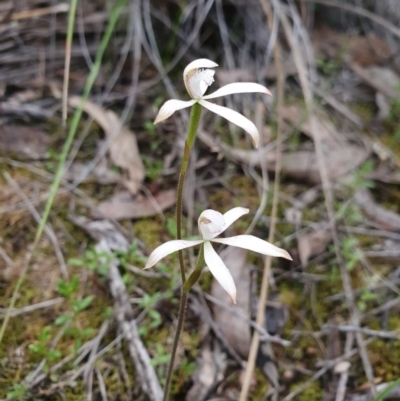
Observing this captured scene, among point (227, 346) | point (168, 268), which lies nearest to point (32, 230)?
point (168, 268)

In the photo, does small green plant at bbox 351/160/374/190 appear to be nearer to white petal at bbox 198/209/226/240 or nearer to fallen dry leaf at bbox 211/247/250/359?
fallen dry leaf at bbox 211/247/250/359

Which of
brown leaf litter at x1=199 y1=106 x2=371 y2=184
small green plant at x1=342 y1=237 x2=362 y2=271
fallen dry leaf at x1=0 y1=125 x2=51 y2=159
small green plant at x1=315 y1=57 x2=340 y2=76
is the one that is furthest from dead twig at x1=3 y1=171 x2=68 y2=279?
small green plant at x1=315 y1=57 x2=340 y2=76

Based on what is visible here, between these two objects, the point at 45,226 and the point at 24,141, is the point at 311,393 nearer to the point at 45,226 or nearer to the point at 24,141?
the point at 45,226

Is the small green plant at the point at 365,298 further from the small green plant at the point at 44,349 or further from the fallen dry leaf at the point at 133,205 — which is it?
the small green plant at the point at 44,349

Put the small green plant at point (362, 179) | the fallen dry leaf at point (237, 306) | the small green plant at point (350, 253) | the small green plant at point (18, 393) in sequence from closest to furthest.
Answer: the small green plant at point (18, 393)
the fallen dry leaf at point (237, 306)
the small green plant at point (350, 253)
the small green plant at point (362, 179)

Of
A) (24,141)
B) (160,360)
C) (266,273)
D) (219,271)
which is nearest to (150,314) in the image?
(160,360)

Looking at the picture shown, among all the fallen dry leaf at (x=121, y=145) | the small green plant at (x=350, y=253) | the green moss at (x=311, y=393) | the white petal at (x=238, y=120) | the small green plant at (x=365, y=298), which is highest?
the white petal at (x=238, y=120)

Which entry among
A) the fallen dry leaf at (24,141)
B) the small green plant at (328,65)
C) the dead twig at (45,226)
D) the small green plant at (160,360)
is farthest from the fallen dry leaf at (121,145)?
the small green plant at (328,65)
